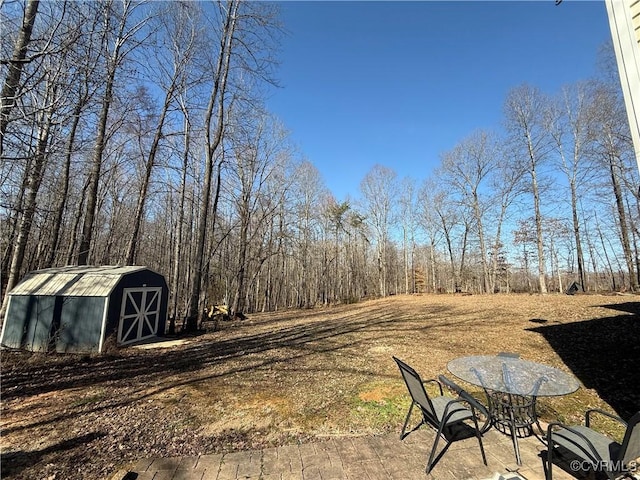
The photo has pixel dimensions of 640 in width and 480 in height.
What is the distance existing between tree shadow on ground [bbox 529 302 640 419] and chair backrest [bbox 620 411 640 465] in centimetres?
258

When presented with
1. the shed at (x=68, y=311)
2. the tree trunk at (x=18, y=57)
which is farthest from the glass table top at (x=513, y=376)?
the shed at (x=68, y=311)

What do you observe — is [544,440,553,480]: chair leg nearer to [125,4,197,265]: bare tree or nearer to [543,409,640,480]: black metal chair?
[543,409,640,480]: black metal chair

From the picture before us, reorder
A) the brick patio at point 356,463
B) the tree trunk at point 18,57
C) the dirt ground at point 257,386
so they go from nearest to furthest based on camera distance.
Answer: the brick patio at point 356,463 < the dirt ground at point 257,386 < the tree trunk at point 18,57

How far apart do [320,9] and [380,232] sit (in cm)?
1780

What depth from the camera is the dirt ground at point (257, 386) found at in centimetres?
312

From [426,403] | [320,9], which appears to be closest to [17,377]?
[426,403]

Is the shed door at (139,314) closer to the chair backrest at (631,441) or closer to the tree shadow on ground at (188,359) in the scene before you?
the tree shadow on ground at (188,359)

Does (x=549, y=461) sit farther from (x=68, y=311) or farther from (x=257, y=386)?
(x=68, y=311)

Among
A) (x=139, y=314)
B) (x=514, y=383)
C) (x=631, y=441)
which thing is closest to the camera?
(x=631, y=441)

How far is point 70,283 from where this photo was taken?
7.74 meters

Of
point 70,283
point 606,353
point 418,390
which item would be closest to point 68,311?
point 70,283

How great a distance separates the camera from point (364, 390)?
443cm

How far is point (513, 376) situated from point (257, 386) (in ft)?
12.1

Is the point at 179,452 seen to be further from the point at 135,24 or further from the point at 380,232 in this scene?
the point at 380,232
